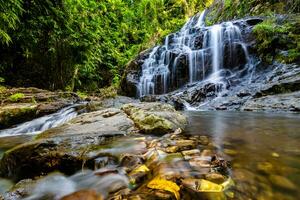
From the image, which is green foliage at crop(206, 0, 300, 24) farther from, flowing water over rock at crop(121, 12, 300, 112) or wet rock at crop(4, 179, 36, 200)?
wet rock at crop(4, 179, 36, 200)

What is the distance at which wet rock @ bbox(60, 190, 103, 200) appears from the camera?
5.23 ft

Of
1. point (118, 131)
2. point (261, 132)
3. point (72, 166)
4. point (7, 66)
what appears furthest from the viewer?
point (7, 66)

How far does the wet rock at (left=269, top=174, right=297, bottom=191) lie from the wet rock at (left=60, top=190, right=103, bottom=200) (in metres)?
1.14

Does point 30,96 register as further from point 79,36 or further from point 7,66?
point 79,36

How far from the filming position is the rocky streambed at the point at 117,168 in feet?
5.15

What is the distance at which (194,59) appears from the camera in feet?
36.7

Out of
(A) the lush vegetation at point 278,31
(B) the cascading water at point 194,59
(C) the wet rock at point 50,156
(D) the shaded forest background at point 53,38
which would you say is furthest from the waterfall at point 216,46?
(C) the wet rock at point 50,156

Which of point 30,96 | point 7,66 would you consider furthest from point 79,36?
point 30,96

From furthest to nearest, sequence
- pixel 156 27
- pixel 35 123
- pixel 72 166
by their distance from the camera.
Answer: pixel 156 27, pixel 35 123, pixel 72 166

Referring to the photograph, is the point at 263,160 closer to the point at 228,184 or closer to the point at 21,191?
the point at 228,184

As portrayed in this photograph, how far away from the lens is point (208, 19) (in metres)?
16.0

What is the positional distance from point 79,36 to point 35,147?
961cm

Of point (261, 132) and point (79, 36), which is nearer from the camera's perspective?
point (261, 132)

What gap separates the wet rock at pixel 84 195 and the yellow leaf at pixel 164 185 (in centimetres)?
34
